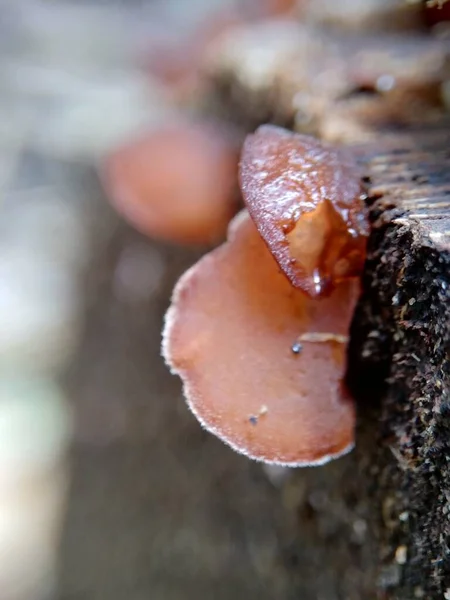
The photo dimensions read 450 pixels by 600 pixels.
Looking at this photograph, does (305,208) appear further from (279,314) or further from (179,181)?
(179,181)

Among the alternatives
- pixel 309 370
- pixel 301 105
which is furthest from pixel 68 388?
pixel 309 370

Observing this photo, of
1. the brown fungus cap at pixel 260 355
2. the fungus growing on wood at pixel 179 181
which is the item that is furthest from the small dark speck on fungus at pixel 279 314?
the fungus growing on wood at pixel 179 181

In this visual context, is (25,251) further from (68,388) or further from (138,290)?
(138,290)

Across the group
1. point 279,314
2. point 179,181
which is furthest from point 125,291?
point 279,314

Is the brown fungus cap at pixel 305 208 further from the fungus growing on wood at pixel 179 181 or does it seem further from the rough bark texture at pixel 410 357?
the fungus growing on wood at pixel 179 181

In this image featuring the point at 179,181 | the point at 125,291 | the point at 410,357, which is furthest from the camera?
the point at 125,291
